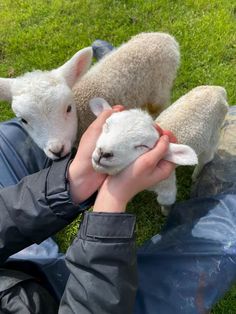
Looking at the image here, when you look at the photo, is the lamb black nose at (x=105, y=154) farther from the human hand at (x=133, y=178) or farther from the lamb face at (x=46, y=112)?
the lamb face at (x=46, y=112)

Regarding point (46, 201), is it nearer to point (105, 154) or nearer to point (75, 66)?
point (105, 154)

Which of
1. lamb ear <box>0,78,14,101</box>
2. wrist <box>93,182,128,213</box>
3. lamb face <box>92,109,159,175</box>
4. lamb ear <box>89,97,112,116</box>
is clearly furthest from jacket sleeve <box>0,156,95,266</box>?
lamb ear <box>0,78,14,101</box>

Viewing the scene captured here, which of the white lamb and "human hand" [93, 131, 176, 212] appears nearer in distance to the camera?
"human hand" [93, 131, 176, 212]

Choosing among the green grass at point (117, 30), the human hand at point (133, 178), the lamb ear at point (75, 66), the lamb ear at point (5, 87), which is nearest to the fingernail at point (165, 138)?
the human hand at point (133, 178)

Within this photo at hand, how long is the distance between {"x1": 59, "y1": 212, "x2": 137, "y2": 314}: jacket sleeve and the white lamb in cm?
79

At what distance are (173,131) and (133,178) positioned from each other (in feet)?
2.73

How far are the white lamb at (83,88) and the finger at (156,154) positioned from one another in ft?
2.05

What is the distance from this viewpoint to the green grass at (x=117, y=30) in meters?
4.15

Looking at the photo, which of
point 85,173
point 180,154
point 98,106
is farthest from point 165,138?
point 98,106

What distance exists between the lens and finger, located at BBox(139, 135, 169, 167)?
220 centimetres

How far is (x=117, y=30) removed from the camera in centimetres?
455

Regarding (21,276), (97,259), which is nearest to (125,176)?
(97,259)

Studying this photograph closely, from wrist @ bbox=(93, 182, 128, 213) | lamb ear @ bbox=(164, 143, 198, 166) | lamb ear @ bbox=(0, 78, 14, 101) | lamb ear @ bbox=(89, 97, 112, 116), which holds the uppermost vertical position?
lamb ear @ bbox=(0, 78, 14, 101)

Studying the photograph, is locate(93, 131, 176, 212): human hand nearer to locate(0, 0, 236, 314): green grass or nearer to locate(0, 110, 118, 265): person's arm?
locate(0, 110, 118, 265): person's arm
